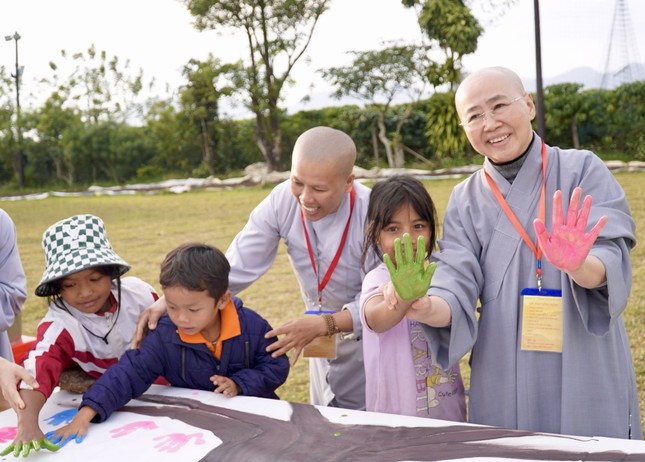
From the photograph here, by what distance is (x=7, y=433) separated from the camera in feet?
7.22

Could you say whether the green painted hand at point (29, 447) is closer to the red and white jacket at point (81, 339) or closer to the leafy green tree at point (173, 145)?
the red and white jacket at point (81, 339)

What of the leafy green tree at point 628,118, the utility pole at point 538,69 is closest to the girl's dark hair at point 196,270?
the utility pole at point 538,69

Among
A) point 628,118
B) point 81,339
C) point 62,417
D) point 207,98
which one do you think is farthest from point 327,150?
point 207,98

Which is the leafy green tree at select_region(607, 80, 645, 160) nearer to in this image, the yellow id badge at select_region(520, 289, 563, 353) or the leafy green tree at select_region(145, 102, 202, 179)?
the leafy green tree at select_region(145, 102, 202, 179)

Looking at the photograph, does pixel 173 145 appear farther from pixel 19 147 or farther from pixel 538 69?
pixel 538 69

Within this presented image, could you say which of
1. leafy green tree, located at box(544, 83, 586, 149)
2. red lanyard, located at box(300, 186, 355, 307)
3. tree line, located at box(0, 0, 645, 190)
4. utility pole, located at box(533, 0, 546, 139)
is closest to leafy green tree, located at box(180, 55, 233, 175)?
tree line, located at box(0, 0, 645, 190)

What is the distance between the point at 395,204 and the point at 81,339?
1157 millimetres

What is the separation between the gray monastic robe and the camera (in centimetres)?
204

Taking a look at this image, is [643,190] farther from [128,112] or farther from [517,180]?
[128,112]

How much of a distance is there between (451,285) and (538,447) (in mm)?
490

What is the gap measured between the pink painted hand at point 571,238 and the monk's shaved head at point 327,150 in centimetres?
89

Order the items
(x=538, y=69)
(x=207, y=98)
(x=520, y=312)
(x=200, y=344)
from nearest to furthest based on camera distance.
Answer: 1. (x=520, y=312)
2. (x=200, y=344)
3. (x=538, y=69)
4. (x=207, y=98)

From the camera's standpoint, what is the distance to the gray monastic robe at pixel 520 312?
6.71 ft

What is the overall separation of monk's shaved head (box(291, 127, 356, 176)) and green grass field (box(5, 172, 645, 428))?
106cm
